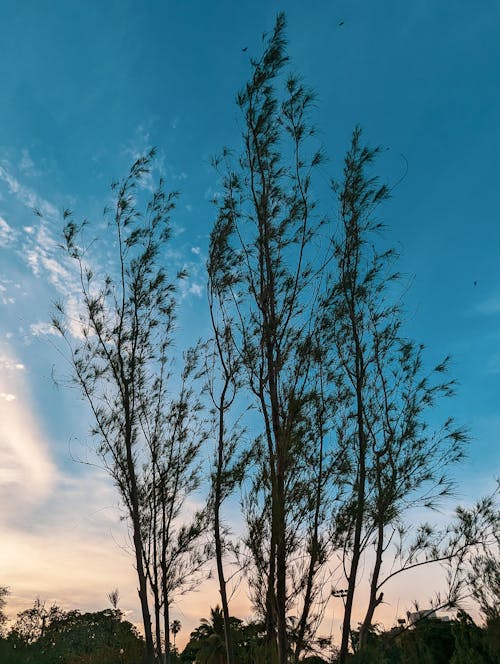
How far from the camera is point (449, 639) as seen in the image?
68.3 ft

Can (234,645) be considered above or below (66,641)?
above

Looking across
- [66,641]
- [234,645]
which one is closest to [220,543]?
[66,641]

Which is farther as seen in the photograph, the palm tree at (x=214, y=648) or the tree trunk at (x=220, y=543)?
the palm tree at (x=214, y=648)

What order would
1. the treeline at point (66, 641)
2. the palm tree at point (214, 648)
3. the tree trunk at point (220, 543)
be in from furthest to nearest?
the palm tree at point (214, 648) < the tree trunk at point (220, 543) < the treeline at point (66, 641)

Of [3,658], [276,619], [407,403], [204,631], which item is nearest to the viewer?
[3,658]

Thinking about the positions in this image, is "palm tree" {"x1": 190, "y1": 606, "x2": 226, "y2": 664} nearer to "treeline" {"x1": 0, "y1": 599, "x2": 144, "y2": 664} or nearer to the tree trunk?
"treeline" {"x1": 0, "y1": 599, "x2": 144, "y2": 664}

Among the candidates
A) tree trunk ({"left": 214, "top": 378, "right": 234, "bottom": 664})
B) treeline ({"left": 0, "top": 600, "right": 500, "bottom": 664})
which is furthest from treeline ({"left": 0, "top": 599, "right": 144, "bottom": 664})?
tree trunk ({"left": 214, "top": 378, "right": 234, "bottom": 664})

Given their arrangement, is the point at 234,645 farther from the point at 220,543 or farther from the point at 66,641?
the point at 66,641

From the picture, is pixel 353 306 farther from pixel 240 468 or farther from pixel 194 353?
pixel 194 353

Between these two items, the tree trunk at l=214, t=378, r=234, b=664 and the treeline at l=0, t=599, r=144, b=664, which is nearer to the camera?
the treeline at l=0, t=599, r=144, b=664

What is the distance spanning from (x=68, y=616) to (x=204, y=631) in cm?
1493

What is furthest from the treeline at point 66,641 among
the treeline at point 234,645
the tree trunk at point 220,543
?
the tree trunk at point 220,543

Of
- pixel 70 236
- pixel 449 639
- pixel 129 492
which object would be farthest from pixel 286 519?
pixel 449 639

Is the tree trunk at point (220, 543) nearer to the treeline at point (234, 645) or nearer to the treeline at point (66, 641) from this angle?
the treeline at point (234, 645)
